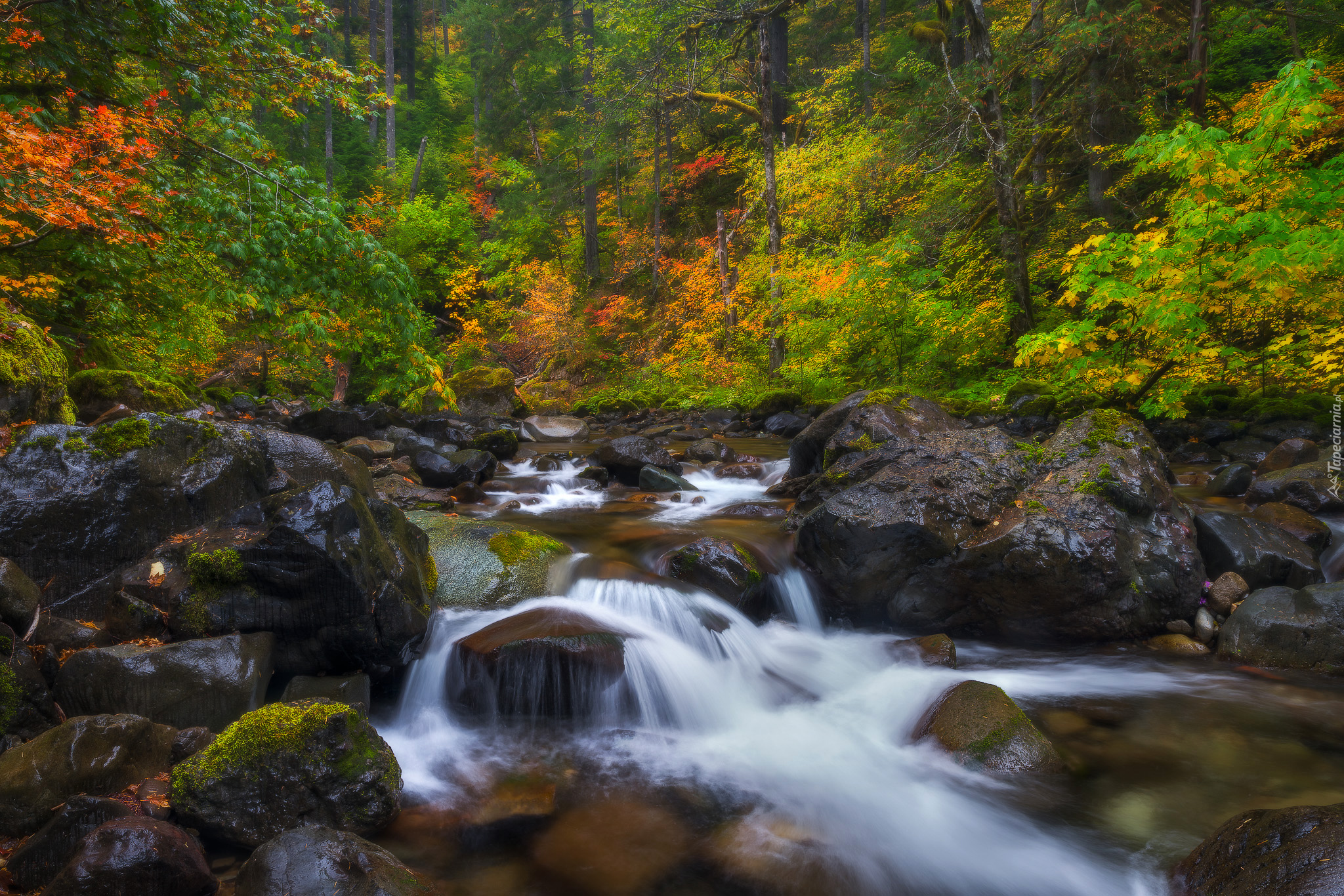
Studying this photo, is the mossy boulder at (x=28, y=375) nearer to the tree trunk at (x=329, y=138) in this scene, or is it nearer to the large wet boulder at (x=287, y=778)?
the large wet boulder at (x=287, y=778)

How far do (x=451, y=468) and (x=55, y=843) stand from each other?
7.94m

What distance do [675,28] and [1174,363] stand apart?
1294 cm

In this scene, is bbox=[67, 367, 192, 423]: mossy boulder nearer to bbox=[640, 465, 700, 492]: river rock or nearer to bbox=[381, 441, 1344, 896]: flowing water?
bbox=[381, 441, 1344, 896]: flowing water

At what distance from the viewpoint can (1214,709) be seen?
13.7 feet

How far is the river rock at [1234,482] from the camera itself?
7234 mm

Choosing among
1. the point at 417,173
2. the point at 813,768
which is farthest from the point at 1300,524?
the point at 417,173

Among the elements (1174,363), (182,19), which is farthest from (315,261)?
(1174,363)

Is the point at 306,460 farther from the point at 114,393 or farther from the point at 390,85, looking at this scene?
the point at 390,85

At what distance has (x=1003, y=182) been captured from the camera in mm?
11156

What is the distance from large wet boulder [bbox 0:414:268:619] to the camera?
3924mm

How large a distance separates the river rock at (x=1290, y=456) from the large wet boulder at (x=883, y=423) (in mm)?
3536

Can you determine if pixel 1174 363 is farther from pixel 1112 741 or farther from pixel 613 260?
pixel 613 260

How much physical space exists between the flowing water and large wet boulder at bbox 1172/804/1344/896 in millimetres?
366

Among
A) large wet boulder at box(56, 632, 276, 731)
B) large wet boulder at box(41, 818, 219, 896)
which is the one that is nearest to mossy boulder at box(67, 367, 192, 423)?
large wet boulder at box(56, 632, 276, 731)
